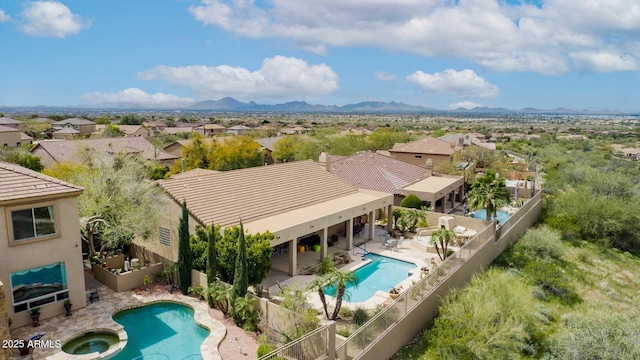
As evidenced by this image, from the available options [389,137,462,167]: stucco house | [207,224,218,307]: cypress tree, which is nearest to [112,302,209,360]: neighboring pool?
[207,224,218,307]: cypress tree

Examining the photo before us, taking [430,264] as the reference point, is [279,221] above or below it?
above

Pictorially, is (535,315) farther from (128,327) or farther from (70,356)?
(70,356)

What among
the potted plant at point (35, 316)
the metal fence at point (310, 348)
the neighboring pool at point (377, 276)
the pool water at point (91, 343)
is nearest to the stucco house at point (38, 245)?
the potted plant at point (35, 316)

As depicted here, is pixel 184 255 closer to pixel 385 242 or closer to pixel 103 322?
pixel 103 322

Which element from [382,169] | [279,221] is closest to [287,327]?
[279,221]

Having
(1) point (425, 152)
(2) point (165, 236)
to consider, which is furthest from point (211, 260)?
(1) point (425, 152)
